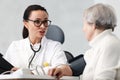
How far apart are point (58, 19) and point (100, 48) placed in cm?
203

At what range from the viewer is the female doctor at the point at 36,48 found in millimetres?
2223

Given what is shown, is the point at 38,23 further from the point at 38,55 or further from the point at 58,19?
the point at 58,19

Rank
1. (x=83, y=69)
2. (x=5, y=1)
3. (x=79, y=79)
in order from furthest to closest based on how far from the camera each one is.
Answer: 1. (x=5, y=1)
2. (x=83, y=69)
3. (x=79, y=79)

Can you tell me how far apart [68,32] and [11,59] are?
4.83 ft

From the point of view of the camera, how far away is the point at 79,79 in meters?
1.76

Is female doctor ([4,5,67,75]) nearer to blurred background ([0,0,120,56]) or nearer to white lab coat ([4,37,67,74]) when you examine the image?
white lab coat ([4,37,67,74])

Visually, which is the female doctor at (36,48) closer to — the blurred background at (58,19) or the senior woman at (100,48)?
the senior woman at (100,48)

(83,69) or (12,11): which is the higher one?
(12,11)

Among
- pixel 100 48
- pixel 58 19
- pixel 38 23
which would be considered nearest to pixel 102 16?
pixel 100 48

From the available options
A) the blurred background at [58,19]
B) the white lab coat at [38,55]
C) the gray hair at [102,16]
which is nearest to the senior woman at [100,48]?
the gray hair at [102,16]

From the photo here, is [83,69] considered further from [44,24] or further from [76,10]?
[76,10]

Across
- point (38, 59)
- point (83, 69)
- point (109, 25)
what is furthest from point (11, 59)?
point (109, 25)

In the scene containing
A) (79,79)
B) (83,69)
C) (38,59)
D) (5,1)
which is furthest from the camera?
(5,1)

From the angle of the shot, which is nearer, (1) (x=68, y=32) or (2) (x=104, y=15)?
(2) (x=104, y=15)
